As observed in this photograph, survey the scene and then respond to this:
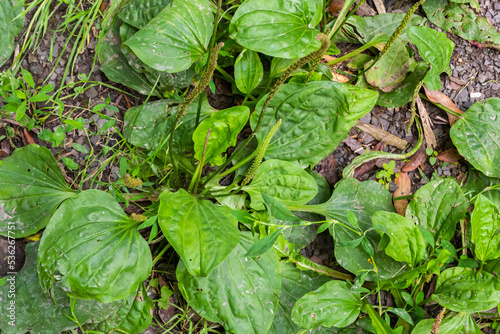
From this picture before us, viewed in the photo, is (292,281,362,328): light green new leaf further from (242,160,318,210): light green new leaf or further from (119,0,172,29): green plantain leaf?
(119,0,172,29): green plantain leaf

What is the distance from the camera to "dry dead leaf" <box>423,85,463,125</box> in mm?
2295

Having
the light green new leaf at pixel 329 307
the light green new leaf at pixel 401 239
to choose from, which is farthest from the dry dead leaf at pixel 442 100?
the light green new leaf at pixel 329 307

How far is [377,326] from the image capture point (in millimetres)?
1830

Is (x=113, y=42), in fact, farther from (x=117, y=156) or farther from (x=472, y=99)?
(x=472, y=99)

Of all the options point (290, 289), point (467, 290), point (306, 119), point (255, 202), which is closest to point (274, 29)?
point (306, 119)

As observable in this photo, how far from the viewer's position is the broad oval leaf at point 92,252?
1.46 m

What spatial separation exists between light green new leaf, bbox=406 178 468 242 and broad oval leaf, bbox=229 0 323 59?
105cm

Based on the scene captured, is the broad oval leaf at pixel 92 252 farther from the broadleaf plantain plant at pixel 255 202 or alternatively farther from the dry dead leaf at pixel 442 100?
the dry dead leaf at pixel 442 100

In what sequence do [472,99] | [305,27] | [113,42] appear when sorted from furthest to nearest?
[472,99]
[113,42]
[305,27]

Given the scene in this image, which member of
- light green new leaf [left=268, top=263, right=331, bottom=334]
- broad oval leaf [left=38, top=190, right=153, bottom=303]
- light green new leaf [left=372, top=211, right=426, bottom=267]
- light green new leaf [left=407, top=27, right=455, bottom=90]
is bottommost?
light green new leaf [left=268, top=263, right=331, bottom=334]

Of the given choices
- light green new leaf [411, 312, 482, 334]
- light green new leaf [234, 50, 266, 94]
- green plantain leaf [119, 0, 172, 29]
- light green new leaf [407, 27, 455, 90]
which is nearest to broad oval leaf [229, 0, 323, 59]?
light green new leaf [234, 50, 266, 94]

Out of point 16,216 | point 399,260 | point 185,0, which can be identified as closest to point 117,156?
point 16,216

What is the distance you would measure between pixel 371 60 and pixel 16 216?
82.0 inches

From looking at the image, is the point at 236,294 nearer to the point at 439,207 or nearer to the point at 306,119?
the point at 306,119
